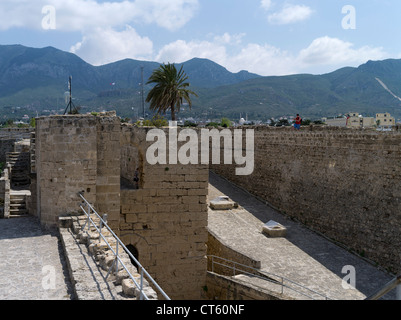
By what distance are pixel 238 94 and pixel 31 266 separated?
414ft

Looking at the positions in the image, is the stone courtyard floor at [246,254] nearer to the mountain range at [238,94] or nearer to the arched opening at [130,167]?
the arched opening at [130,167]

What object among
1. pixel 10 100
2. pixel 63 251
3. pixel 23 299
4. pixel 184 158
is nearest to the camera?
pixel 23 299

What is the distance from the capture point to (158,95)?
2416cm

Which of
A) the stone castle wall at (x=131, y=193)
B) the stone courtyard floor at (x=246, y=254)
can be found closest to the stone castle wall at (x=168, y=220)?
the stone castle wall at (x=131, y=193)

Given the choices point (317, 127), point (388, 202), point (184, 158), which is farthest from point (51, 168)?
point (317, 127)

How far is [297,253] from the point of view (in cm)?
1423

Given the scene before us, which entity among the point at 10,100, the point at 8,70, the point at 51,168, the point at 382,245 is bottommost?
the point at 382,245

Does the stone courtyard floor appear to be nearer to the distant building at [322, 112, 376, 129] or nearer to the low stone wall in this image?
the low stone wall

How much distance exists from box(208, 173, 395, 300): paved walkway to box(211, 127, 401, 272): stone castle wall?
2.24 ft

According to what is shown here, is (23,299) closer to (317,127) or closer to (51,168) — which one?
(51,168)

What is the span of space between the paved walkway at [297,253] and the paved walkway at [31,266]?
22.9 feet

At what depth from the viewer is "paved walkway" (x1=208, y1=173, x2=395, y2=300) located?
11672 millimetres

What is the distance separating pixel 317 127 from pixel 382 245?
6264mm

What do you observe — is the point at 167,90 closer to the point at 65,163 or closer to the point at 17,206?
the point at 17,206
